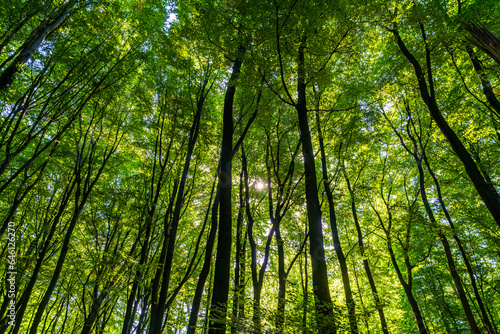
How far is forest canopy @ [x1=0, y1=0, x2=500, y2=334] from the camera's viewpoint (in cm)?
425

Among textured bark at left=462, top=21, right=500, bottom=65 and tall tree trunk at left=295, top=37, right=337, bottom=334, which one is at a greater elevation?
textured bark at left=462, top=21, right=500, bottom=65

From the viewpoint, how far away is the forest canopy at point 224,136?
4250 mm

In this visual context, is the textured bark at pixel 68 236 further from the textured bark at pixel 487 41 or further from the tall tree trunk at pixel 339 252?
the textured bark at pixel 487 41

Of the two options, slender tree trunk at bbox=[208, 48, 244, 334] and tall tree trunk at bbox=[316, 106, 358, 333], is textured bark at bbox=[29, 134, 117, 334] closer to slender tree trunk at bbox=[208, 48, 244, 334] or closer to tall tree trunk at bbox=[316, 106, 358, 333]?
slender tree trunk at bbox=[208, 48, 244, 334]

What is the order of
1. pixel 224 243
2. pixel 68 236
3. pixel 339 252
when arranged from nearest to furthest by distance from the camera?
pixel 224 243
pixel 68 236
pixel 339 252

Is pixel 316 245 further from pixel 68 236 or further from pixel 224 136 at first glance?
pixel 68 236

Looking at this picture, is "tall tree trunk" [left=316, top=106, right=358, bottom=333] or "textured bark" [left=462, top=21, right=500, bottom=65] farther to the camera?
"tall tree trunk" [left=316, top=106, right=358, bottom=333]

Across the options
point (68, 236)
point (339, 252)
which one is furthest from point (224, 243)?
point (339, 252)

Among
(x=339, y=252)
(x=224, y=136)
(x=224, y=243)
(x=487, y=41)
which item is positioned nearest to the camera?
(x=487, y=41)

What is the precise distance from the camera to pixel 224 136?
5.58 metres

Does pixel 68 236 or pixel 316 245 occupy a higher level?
pixel 68 236

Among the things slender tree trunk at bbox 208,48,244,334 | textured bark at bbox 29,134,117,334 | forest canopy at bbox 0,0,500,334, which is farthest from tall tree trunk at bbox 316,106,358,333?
textured bark at bbox 29,134,117,334

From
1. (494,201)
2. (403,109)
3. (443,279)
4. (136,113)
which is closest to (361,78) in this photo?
(403,109)

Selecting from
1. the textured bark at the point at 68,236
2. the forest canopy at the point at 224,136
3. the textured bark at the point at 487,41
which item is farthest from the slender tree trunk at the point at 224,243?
the textured bark at the point at 487,41
